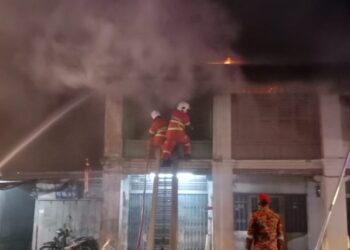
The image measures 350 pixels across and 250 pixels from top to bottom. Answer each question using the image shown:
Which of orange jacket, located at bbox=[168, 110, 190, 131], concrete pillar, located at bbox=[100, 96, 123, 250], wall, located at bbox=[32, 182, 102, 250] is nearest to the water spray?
concrete pillar, located at bbox=[100, 96, 123, 250]

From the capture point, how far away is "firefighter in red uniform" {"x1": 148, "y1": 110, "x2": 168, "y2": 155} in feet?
39.9

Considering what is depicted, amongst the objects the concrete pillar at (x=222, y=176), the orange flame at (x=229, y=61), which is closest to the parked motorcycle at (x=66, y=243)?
the concrete pillar at (x=222, y=176)

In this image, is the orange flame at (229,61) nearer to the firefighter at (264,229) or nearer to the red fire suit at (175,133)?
the red fire suit at (175,133)

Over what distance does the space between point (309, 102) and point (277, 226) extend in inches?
242

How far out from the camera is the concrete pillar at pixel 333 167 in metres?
12.2

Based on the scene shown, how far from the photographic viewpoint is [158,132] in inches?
483

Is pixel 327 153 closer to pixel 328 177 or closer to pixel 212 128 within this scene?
pixel 328 177

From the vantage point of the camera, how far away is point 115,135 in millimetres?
13031

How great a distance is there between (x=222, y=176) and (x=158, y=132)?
2.31 metres

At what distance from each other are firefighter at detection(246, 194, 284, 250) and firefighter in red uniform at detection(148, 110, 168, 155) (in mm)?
4811

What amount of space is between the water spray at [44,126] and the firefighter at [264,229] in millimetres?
7653

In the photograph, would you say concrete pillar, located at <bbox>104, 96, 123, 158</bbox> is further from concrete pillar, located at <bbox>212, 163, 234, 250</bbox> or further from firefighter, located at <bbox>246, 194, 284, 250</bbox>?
firefighter, located at <bbox>246, 194, 284, 250</bbox>

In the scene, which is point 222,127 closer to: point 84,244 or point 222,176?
point 222,176

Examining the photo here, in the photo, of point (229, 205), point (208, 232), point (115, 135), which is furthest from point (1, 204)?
point (229, 205)
